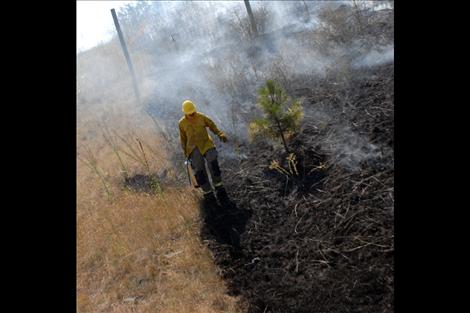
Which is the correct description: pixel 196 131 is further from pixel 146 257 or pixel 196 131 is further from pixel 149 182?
pixel 149 182

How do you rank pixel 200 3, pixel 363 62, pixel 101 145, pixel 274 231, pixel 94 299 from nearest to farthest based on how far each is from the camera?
pixel 274 231 < pixel 94 299 < pixel 363 62 < pixel 101 145 < pixel 200 3

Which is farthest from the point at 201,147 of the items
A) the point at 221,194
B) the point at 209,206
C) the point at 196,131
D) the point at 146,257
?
the point at 146,257

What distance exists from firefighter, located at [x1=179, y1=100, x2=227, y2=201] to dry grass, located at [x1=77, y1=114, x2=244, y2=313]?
45cm

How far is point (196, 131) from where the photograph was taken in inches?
253

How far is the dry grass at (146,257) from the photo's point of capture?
4.92 m

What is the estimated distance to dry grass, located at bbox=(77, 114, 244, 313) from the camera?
4.92 m

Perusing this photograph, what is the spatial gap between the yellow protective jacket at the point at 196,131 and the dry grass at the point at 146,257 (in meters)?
0.92

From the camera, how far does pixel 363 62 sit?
870 cm

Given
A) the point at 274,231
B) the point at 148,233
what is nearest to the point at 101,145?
the point at 148,233

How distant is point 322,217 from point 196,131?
241 cm
